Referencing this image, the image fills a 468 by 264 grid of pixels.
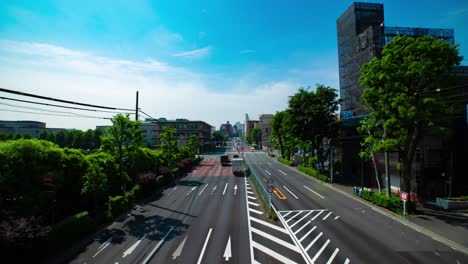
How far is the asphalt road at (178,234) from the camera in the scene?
12.4 meters

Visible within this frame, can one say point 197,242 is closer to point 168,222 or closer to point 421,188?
point 168,222

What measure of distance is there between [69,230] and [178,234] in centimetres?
721

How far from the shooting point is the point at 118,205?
19.5 metres

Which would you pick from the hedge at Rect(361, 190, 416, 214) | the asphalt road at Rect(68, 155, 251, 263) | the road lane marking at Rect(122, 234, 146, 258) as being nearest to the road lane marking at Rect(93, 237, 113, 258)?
the asphalt road at Rect(68, 155, 251, 263)

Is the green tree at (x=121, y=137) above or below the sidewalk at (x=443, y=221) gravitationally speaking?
above

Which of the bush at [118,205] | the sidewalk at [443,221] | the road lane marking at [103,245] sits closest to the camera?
the road lane marking at [103,245]

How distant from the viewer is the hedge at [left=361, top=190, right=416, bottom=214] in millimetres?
18750

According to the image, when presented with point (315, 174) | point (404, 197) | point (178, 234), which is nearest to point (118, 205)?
point (178, 234)

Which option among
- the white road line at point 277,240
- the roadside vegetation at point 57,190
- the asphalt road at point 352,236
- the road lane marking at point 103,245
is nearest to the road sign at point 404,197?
the asphalt road at point 352,236

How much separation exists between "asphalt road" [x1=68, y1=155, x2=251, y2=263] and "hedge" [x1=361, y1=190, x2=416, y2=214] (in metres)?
→ 13.8

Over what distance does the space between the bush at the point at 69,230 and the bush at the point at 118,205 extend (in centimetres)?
256

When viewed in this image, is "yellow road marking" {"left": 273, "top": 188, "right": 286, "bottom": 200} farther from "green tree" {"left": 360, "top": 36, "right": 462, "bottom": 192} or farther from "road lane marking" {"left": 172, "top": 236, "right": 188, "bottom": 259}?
"road lane marking" {"left": 172, "top": 236, "right": 188, "bottom": 259}

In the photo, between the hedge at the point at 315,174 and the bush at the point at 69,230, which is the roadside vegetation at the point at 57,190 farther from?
the hedge at the point at 315,174

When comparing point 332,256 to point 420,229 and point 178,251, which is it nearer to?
point 420,229
